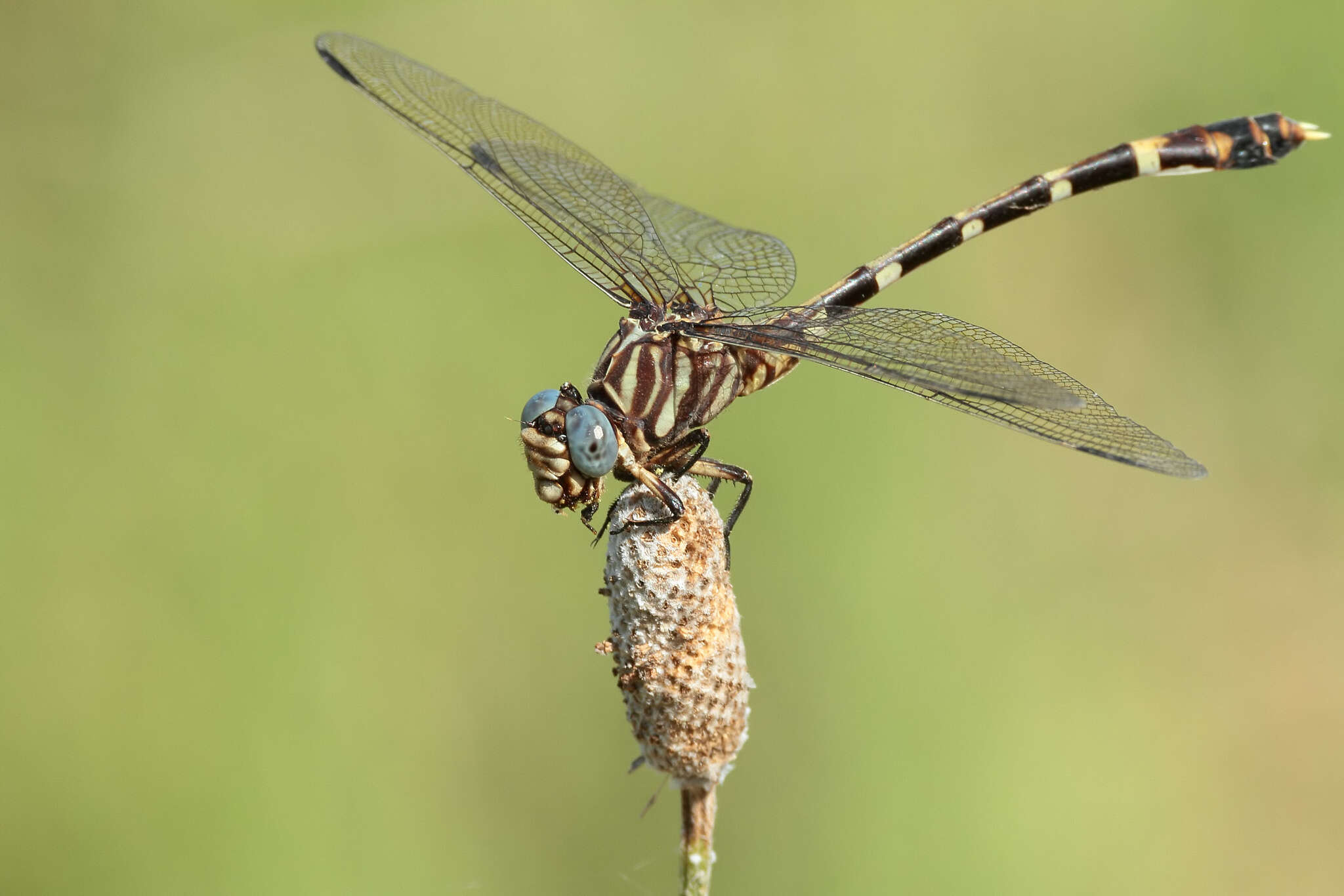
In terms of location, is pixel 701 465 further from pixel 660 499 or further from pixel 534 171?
pixel 534 171

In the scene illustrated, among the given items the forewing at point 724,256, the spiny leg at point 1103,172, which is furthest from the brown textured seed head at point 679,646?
the spiny leg at point 1103,172

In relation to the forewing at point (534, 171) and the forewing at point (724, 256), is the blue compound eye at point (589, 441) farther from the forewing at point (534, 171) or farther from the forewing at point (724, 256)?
the forewing at point (724, 256)

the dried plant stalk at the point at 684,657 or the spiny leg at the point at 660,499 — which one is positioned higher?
the spiny leg at the point at 660,499

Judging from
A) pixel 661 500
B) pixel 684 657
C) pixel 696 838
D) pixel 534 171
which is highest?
pixel 534 171

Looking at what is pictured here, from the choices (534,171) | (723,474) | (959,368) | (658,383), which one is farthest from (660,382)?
(534,171)

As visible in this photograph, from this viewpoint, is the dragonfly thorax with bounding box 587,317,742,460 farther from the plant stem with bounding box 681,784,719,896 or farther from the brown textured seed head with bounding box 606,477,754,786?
the plant stem with bounding box 681,784,719,896

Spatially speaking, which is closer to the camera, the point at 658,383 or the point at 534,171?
the point at 658,383

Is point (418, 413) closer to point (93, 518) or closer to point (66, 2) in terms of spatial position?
point (93, 518)

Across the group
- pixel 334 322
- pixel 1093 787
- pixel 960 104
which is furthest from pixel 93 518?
pixel 960 104
